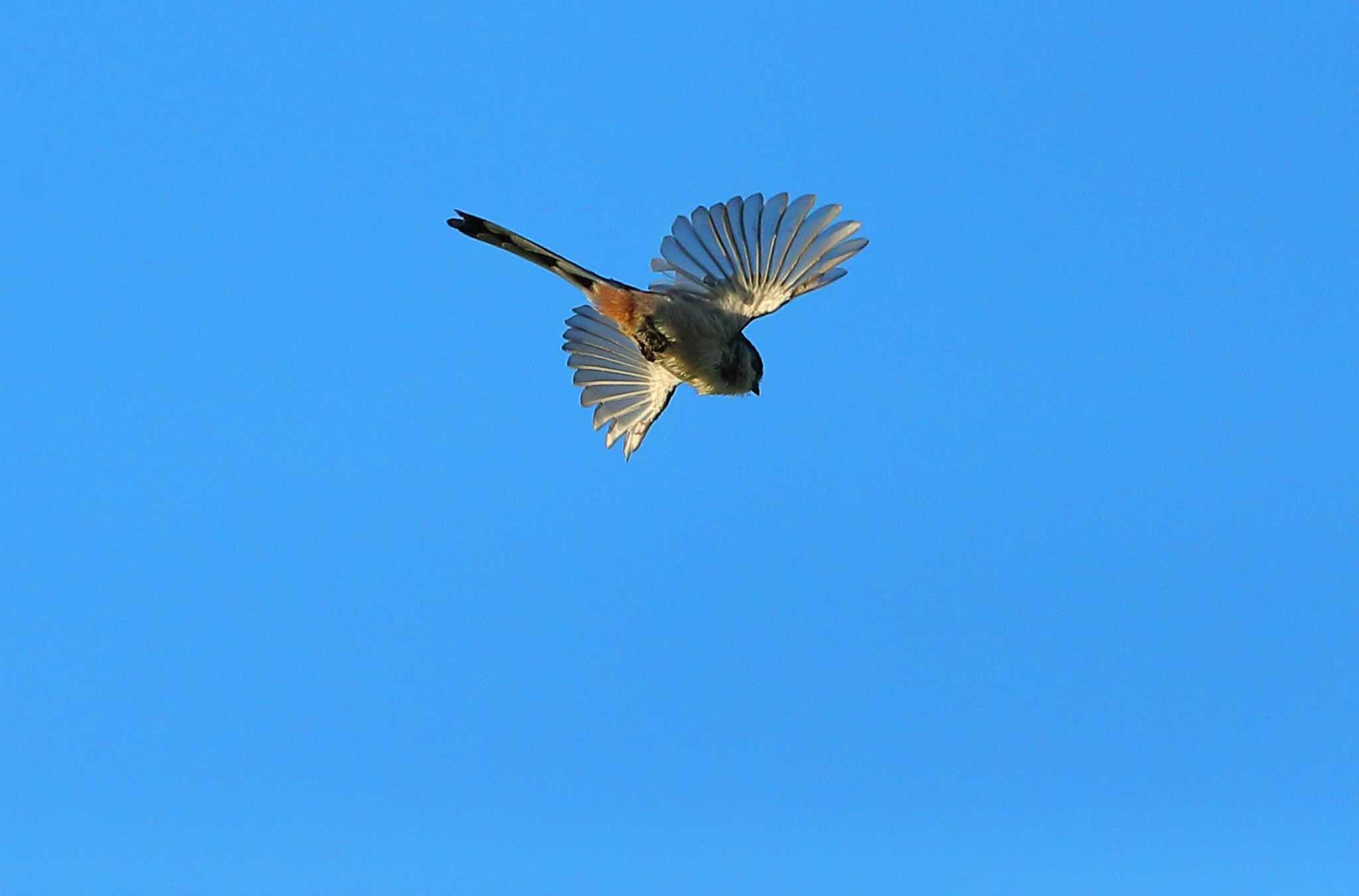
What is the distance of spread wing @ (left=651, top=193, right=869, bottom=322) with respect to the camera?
14.6 feet

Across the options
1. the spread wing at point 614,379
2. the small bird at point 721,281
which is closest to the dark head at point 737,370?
the small bird at point 721,281

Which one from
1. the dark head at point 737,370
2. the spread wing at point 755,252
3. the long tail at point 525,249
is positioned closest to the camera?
the long tail at point 525,249

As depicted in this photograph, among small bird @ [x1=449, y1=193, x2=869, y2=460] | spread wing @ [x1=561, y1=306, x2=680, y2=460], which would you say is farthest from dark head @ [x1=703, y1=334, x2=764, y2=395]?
spread wing @ [x1=561, y1=306, x2=680, y2=460]

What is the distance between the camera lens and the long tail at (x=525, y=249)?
4.01 meters

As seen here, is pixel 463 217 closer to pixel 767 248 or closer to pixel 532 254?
pixel 532 254

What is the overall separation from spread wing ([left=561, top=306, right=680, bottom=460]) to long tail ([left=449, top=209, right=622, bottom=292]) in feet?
1.53

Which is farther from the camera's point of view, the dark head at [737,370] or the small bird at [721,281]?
the dark head at [737,370]

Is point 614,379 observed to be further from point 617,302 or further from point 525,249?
point 525,249

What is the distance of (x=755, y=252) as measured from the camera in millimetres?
4543

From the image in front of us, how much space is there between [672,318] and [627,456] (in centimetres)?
81

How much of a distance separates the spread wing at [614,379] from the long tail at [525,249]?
47 cm

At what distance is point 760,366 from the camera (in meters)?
4.91

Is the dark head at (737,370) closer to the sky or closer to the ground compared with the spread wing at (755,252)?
closer to the ground

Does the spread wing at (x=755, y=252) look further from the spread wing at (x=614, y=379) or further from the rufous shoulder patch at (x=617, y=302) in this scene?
the spread wing at (x=614, y=379)
